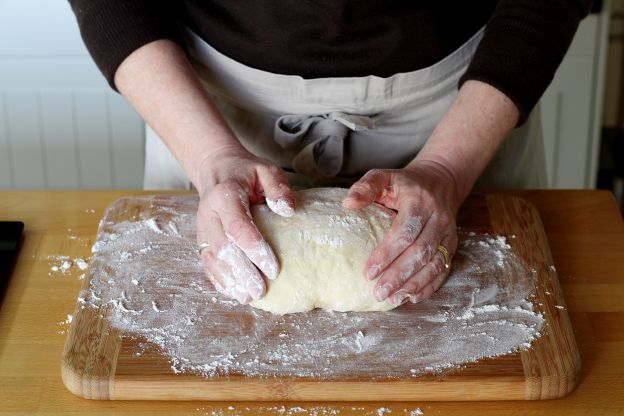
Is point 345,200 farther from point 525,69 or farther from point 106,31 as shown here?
point 106,31

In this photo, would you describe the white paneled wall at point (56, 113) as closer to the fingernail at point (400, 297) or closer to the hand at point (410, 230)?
the hand at point (410, 230)

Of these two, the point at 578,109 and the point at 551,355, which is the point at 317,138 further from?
the point at 578,109

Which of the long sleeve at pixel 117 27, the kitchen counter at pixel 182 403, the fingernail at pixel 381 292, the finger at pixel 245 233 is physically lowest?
the kitchen counter at pixel 182 403

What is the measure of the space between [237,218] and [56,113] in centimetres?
136

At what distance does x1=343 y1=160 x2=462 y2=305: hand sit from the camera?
45.7 inches

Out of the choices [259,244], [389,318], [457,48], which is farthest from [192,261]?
[457,48]

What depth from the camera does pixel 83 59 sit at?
2.30 meters

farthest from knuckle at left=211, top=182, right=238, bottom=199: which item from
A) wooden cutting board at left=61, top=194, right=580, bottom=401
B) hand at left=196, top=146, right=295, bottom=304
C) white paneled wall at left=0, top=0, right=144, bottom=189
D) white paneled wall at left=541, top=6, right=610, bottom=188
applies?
white paneled wall at left=541, top=6, right=610, bottom=188

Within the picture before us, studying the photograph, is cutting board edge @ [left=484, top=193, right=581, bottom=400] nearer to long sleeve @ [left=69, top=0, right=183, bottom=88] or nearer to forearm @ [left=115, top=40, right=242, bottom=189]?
forearm @ [left=115, top=40, right=242, bottom=189]

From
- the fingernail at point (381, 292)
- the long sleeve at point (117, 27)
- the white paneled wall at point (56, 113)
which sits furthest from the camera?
the white paneled wall at point (56, 113)

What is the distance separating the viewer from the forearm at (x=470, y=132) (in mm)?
1317

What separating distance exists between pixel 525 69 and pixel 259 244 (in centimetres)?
53

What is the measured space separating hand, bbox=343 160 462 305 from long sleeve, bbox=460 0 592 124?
200mm

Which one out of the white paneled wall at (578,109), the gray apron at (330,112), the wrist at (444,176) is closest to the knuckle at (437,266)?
the wrist at (444,176)
